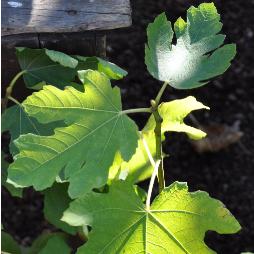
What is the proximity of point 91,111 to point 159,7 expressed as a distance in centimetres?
217

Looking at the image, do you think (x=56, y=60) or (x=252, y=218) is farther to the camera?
(x=252, y=218)

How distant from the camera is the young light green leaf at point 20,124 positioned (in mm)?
1437

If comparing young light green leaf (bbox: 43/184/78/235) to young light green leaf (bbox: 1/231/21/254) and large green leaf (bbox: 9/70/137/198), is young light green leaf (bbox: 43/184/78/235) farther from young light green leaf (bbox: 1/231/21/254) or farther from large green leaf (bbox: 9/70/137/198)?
large green leaf (bbox: 9/70/137/198)

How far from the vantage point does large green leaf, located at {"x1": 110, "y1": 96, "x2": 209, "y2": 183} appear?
136cm

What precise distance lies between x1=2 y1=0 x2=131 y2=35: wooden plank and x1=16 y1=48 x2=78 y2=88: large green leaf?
53 mm

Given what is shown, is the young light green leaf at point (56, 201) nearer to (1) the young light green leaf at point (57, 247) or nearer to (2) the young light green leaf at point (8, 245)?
(1) the young light green leaf at point (57, 247)

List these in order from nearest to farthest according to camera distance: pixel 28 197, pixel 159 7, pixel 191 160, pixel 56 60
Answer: pixel 56 60, pixel 28 197, pixel 191 160, pixel 159 7

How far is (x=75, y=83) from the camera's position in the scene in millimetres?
1452

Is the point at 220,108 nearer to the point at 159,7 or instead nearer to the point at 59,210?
the point at 159,7

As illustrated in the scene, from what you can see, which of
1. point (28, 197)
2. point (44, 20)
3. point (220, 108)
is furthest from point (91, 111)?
point (220, 108)

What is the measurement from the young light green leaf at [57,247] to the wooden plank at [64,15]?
491 millimetres

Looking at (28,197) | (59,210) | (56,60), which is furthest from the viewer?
(28,197)

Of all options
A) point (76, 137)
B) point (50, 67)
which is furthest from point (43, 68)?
point (76, 137)

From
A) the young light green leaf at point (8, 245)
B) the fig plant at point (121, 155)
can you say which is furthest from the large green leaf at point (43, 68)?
the young light green leaf at point (8, 245)
